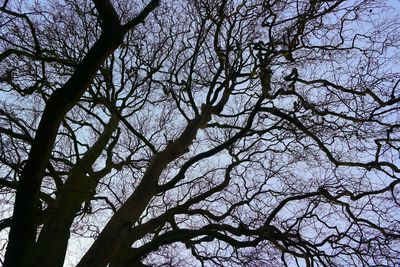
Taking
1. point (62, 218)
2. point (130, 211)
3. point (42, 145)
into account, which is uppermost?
point (130, 211)

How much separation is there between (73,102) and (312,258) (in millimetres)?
3136

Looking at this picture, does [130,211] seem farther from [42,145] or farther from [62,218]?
[42,145]

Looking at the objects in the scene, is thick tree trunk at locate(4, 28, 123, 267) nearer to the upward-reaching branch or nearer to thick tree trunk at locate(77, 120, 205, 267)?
the upward-reaching branch

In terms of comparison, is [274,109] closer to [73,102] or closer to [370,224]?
[370,224]

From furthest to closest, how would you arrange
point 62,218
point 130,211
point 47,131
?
point 62,218
point 130,211
point 47,131

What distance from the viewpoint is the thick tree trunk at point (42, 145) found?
2.76m

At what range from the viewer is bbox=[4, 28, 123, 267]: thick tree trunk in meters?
2.76

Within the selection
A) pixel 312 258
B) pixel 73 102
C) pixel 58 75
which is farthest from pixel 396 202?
pixel 58 75

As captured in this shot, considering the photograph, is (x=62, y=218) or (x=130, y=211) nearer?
(x=130, y=211)

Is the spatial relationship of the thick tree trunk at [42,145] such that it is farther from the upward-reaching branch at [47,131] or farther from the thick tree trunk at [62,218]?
the thick tree trunk at [62,218]

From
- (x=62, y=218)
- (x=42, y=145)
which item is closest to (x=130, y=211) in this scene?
(x=62, y=218)

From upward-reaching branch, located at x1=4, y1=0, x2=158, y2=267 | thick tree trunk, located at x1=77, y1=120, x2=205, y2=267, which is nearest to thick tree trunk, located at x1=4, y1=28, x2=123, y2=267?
upward-reaching branch, located at x1=4, y1=0, x2=158, y2=267

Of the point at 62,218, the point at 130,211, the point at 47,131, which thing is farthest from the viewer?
the point at 62,218

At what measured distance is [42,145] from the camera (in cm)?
286
